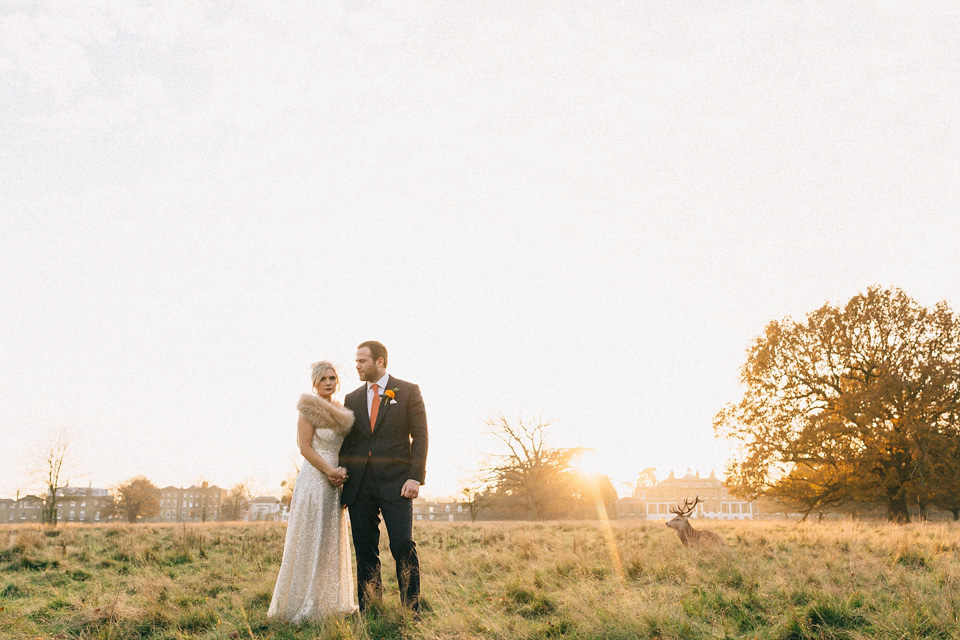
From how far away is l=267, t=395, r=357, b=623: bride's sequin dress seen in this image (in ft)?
17.0

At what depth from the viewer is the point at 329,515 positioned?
5453 millimetres

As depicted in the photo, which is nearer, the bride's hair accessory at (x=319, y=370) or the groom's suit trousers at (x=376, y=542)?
the groom's suit trousers at (x=376, y=542)

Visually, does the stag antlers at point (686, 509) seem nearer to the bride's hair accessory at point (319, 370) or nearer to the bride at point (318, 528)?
the bride at point (318, 528)

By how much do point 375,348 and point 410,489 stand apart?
1274 mm

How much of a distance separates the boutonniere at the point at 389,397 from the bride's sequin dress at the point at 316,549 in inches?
11.8

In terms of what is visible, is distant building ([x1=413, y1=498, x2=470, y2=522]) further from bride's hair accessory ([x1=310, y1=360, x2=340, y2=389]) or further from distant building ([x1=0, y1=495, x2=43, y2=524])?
bride's hair accessory ([x1=310, y1=360, x2=340, y2=389])

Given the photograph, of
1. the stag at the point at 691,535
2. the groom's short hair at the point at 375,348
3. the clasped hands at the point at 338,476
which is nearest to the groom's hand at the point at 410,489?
the clasped hands at the point at 338,476

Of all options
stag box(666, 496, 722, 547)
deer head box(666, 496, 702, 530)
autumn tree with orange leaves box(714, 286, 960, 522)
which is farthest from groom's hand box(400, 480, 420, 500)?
autumn tree with orange leaves box(714, 286, 960, 522)

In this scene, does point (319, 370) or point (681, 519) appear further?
point (681, 519)

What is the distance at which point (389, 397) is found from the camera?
17.9 ft

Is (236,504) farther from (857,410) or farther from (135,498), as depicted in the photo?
(857,410)

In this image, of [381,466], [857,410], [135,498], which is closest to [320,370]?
[381,466]

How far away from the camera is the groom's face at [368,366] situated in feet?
18.3

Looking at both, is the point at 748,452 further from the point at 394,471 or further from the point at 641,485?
the point at 641,485
